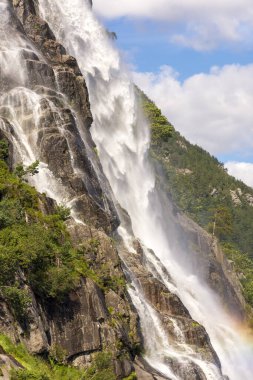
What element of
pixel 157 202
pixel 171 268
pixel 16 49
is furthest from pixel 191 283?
pixel 16 49

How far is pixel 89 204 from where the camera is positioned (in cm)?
4859

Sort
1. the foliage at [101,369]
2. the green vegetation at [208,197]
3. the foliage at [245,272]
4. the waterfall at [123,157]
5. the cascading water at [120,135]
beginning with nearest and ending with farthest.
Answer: the foliage at [101,369] → the waterfall at [123,157] → the cascading water at [120,135] → the foliage at [245,272] → the green vegetation at [208,197]

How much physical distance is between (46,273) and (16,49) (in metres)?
30.1

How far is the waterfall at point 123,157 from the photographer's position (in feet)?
154

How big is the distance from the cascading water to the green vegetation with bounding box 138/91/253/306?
26.0 m

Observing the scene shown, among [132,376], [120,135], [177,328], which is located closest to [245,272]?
[120,135]

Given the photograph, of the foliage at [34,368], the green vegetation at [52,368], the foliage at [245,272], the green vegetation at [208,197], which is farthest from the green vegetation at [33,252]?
the green vegetation at [208,197]

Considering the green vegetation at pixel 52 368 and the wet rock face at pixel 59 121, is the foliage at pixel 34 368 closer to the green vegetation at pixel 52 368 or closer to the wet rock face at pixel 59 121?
the green vegetation at pixel 52 368

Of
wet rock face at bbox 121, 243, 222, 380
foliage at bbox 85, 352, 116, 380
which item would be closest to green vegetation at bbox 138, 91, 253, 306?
wet rock face at bbox 121, 243, 222, 380

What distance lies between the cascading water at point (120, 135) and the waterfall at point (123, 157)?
5.1 inches

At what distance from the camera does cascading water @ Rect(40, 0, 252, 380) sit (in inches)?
2872

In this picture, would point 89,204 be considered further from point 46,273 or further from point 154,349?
point 46,273

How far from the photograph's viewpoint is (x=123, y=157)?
77.8 metres

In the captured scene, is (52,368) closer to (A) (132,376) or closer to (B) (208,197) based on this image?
(A) (132,376)
